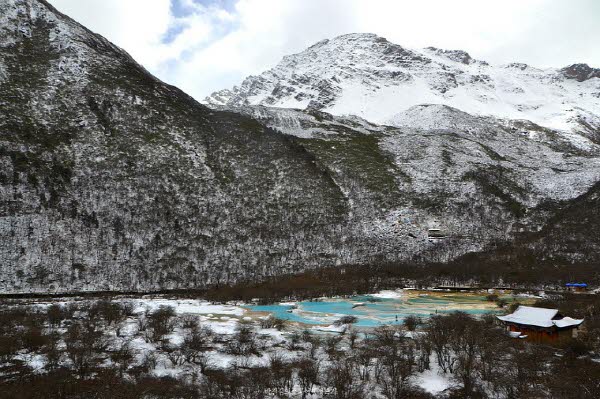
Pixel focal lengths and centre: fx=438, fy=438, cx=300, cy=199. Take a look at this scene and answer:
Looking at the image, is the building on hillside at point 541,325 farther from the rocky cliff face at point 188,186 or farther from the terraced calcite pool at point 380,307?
the rocky cliff face at point 188,186

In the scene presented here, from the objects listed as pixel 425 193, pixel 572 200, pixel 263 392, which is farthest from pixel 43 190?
pixel 572 200

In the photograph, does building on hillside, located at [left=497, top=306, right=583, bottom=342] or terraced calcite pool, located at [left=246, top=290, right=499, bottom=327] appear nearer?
building on hillside, located at [left=497, top=306, right=583, bottom=342]

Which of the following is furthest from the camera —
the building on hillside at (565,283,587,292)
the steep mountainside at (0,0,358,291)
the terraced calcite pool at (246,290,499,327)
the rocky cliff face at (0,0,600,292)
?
the building on hillside at (565,283,587,292)

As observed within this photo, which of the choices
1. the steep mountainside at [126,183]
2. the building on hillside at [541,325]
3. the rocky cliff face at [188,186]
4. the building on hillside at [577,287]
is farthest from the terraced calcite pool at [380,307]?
the steep mountainside at [126,183]

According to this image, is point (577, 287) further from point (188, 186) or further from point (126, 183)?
point (126, 183)

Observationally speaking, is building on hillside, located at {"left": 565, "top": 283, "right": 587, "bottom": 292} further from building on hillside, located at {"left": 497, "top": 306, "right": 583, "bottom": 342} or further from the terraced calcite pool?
building on hillside, located at {"left": 497, "top": 306, "right": 583, "bottom": 342}

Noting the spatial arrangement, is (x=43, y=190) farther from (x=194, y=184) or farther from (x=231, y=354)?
(x=231, y=354)

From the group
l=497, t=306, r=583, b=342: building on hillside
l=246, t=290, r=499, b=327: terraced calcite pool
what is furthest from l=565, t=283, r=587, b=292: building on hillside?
l=497, t=306, r=583, b=342: building on hillside
